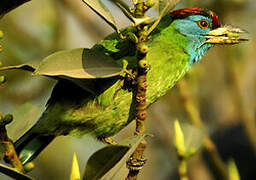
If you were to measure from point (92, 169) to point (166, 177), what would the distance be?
397 centimetres

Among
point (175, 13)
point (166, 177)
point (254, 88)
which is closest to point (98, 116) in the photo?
point (175, 13)

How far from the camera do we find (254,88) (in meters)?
5.68

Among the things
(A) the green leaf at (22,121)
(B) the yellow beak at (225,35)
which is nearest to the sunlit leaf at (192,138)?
(B) the yellow beak at (225,35)

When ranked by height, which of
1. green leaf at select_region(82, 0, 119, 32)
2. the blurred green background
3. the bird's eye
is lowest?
the blurred green background

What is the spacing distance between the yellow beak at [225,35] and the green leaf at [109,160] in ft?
4.36

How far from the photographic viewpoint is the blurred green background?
4082 mm

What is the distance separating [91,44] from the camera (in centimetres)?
504

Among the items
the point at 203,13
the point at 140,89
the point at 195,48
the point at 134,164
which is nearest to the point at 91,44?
the point at 203,13

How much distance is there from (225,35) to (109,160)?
1515mm

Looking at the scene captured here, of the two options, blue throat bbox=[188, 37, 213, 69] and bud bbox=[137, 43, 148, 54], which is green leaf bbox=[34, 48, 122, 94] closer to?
bud bbox=[137, 43, 148, 54]

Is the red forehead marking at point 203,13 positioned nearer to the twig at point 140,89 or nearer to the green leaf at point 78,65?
the twig at point 140,89

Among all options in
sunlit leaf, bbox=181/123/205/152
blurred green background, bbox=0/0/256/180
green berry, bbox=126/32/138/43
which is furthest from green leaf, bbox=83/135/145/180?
blurred green background, bbox=0/0/256/180

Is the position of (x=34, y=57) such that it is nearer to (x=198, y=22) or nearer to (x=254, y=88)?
(x=198, y=22)

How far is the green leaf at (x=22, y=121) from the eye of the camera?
2038 mm
